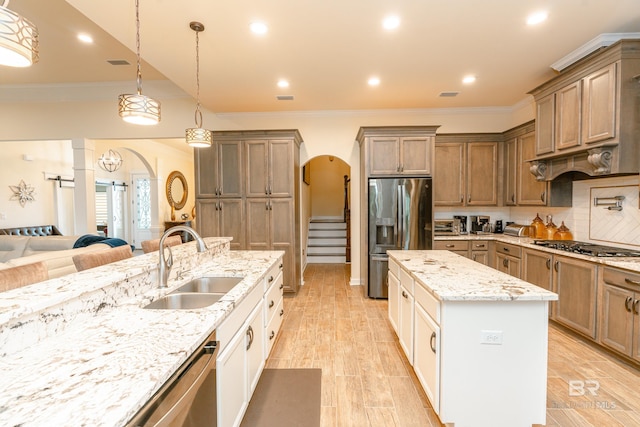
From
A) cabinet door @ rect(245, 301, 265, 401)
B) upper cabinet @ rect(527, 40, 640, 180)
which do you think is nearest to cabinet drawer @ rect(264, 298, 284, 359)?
cabinet door @ rect(245, 301, 265, 401)

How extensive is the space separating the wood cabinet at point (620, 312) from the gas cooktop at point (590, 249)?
280 mm

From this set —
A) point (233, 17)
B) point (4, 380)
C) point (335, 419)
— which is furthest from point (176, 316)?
point (233, 17)

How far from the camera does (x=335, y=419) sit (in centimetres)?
188

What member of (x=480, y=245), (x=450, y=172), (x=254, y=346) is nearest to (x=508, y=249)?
(x=480, y=245)

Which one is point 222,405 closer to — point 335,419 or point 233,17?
point 335,419

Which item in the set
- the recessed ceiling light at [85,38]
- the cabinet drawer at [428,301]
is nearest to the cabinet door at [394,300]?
the cabinet drawer at [428,301]

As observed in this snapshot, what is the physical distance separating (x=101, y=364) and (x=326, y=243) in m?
6.34

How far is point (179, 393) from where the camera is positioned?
3.17ft

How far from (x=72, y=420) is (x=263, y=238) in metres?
3.66

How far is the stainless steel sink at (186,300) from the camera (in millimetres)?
1746

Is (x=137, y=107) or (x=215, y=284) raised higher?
(x=137, y=107)

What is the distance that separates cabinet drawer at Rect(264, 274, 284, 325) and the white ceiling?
2.29 meters

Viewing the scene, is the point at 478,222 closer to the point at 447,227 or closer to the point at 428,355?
the point at 447,227

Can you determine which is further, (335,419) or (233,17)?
(233,17)
